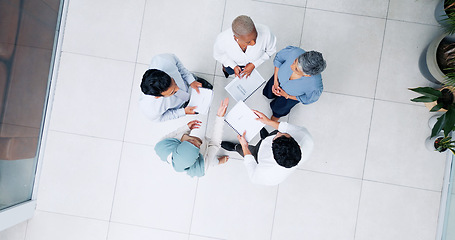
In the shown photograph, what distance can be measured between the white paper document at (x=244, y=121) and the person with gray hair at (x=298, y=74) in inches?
12.3

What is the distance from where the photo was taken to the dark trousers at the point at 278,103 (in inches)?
107

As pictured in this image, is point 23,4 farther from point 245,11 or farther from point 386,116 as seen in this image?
point 386,116

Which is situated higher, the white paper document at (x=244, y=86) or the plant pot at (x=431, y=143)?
the white paper document at (x=244, y=86)

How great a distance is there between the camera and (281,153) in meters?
2.02

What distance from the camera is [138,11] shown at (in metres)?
3.10

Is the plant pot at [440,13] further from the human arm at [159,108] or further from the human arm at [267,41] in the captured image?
the human arm at [159,108]

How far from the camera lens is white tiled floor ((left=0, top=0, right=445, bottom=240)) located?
3.01 m

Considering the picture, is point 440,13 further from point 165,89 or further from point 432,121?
point 165,89

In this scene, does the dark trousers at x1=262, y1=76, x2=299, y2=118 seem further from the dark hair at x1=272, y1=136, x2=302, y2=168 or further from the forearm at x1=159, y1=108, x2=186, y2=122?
the forearm at x1=159, y1=108, x2=186, y2=122

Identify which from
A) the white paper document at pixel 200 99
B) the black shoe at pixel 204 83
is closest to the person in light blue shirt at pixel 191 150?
the white paper document at pixel 200 99

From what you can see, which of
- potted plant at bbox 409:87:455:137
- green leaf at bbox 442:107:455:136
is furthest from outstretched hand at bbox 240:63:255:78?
green leaf at bbox 442:107:455:136

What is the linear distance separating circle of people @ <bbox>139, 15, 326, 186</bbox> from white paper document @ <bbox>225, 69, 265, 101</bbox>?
0.06m

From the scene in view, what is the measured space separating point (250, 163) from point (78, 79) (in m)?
2.00

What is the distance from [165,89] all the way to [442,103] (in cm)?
231
